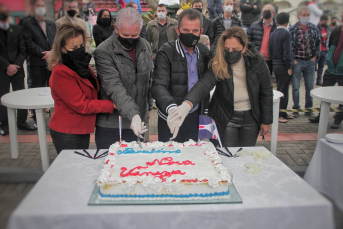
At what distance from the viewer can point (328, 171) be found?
2.25 m

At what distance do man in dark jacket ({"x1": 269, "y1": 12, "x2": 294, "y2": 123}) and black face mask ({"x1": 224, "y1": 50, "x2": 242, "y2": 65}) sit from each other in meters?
2.97

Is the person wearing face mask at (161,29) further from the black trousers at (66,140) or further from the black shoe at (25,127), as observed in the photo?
the black trousers at (66,140)

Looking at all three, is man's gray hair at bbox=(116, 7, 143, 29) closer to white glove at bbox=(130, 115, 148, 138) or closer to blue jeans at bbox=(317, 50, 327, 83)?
white glove at bbox=(130, 115, 148, 138)

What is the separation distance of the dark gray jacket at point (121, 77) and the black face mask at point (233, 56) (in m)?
0.63

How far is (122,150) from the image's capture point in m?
1.87

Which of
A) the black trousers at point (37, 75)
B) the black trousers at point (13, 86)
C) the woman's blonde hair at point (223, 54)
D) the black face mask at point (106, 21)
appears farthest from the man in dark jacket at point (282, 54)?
the black trousers at point (13, 86)

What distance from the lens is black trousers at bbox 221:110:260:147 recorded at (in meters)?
2.42

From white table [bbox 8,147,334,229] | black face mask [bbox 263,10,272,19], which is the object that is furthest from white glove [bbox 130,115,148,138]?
black face mask [bbox 263,10,272,19]

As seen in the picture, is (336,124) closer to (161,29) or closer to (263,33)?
(263,33)

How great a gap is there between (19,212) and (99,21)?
387cm

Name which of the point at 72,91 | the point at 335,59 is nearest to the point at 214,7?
the point at 335,59

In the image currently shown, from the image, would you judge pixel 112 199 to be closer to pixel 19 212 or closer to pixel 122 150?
pixel 19 212

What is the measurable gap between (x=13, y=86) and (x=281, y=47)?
4.35 metres

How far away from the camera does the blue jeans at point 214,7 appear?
6.87 m
